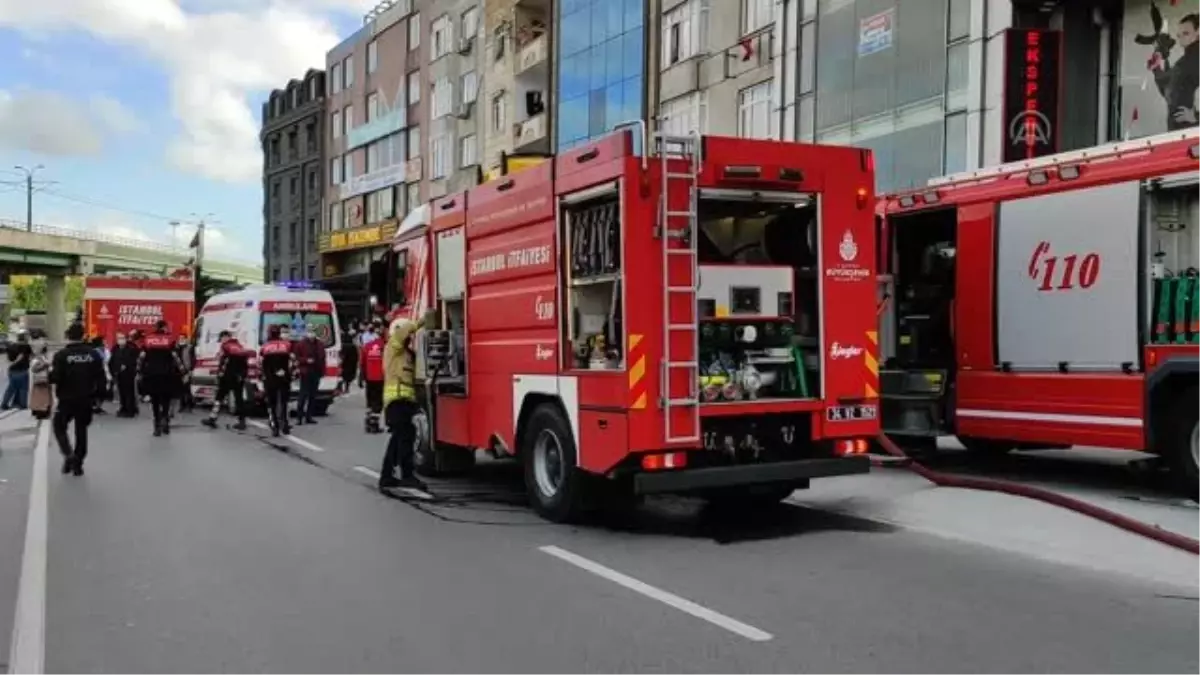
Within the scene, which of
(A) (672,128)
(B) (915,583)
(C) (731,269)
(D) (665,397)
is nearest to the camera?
(B) (915,583)

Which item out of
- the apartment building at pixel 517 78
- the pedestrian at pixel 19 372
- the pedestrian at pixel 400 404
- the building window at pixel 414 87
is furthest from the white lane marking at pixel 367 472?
the building window at pixel 414 87

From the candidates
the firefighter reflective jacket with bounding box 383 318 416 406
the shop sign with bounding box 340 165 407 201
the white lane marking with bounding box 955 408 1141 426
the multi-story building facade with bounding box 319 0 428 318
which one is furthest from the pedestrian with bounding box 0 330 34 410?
the shop sign with bounding box 340 165 407 201

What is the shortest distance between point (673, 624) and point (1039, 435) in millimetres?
5795

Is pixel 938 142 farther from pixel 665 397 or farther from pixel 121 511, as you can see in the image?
pixel 121 511

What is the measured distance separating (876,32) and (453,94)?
28.6 meters

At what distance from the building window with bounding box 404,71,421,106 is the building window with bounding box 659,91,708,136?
23.5 metres

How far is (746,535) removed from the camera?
824 cm

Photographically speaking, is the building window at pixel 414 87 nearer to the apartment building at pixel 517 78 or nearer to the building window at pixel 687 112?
the apartment building at pixel 517 78

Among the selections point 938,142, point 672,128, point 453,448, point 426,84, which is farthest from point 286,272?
point 453,448

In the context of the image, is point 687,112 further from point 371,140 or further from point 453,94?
point 371,140

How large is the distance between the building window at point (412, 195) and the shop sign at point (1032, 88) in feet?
117

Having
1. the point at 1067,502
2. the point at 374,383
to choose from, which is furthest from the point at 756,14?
the point at 1067,502

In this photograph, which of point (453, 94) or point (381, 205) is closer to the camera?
point (453, 94)

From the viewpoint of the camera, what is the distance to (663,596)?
6340 millimetres
